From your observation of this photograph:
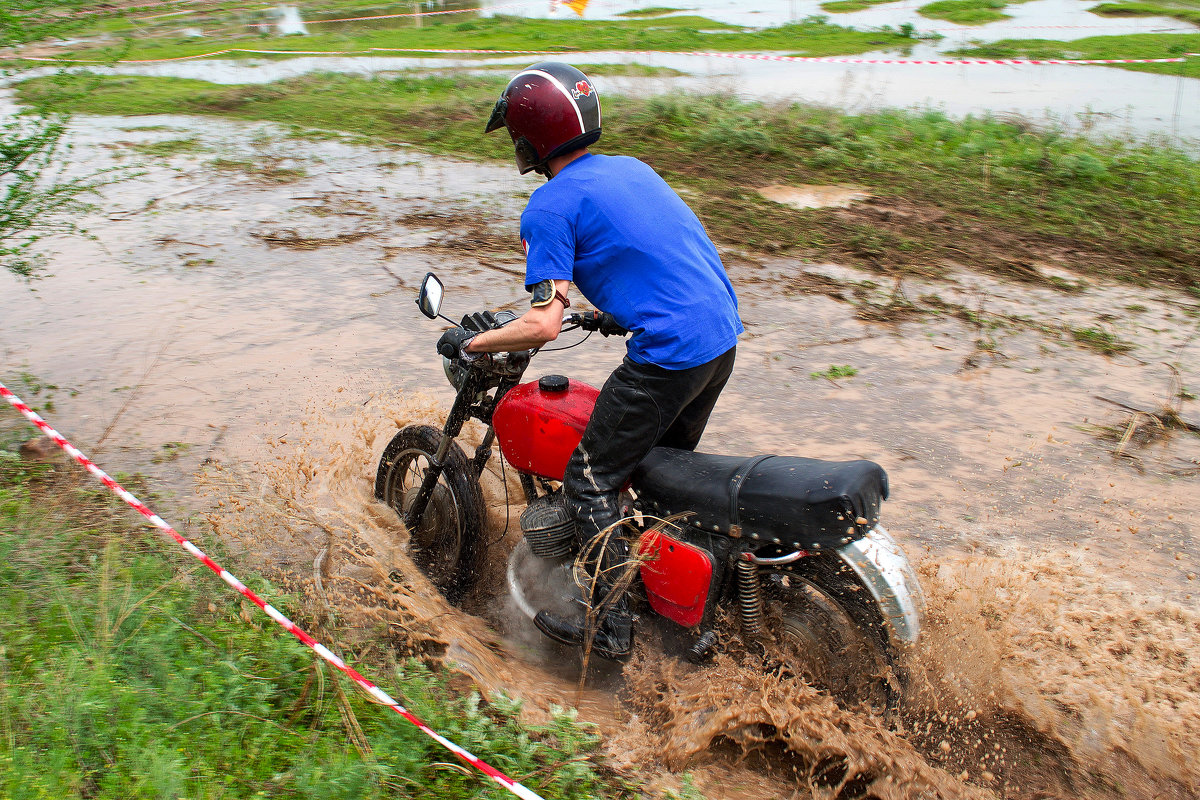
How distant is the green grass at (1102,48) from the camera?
15.9 meters

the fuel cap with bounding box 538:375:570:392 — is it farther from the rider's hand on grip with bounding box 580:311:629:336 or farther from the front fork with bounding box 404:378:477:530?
the front fork with bounding box 404:378:477:530

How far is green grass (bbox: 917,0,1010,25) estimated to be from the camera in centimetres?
2105

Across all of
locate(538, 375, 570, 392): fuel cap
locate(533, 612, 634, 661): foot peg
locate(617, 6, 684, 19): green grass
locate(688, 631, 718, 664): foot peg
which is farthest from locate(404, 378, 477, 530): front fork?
locate(617, 6, 684, 19): green grass

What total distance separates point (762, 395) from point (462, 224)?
4.09 m

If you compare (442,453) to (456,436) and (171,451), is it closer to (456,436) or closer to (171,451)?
(456,436)

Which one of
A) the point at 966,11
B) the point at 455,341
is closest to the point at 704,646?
the point at 455,341

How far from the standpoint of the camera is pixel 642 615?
3.41 m

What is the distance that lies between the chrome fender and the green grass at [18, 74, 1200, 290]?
5.22 meters

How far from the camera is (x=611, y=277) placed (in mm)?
3076

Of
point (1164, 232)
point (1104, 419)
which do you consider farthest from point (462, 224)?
point (1164, 232)

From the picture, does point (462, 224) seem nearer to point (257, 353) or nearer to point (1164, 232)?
point (257, 353)

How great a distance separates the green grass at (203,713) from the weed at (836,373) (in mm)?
3537

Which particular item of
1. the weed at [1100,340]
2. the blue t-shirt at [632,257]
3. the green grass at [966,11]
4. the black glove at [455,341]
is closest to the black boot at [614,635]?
the blue t-shirt at [632,257]

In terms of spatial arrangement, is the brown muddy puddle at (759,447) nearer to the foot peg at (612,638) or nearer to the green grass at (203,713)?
the foot peg at (612,638)
